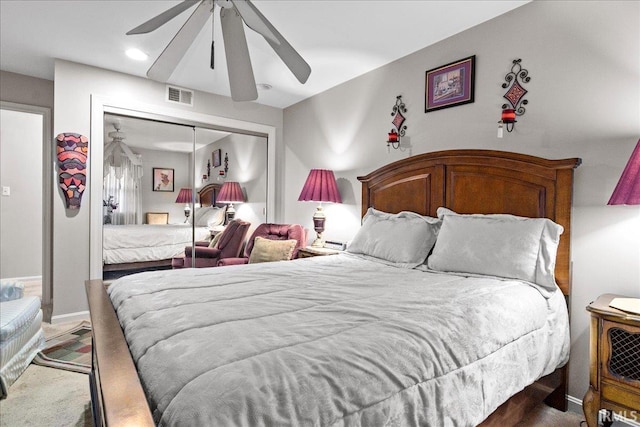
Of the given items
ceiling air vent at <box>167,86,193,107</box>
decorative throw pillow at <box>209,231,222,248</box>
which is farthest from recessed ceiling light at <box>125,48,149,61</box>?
decorative throw pillow at <box>209,231,222,248</box>

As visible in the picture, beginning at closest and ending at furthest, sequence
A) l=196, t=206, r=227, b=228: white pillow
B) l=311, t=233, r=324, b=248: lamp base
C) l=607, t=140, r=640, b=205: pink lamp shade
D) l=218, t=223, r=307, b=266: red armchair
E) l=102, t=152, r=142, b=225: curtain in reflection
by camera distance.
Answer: l=607, t=140, r=640, b=205: pink lamp shade, l=102, t=152, r=142, b=225: curtain in reflection, l=311, t=233, r=324, b=248: lamp base, l=218, t=223, r=307, b=266: red armchair, l=196, t=206, r=227, b=228: white pillow

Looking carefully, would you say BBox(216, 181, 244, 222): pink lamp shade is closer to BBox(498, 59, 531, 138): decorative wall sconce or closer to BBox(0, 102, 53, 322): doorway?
BBox(0, 102, 53, 322): doorway

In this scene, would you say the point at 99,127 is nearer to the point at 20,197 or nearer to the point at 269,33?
the point at 269,33

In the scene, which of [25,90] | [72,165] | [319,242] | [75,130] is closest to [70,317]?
[72,165]

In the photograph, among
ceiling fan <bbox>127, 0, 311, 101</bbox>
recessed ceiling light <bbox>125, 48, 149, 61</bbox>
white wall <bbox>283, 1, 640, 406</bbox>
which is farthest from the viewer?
recessed ceiling light <bbox>125, 48, 149, 61</bbox>

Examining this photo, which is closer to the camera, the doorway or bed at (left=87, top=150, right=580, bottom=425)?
bed at (left=87, top=150, right=580, bottom=425)

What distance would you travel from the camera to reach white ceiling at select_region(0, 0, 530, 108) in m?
2.46

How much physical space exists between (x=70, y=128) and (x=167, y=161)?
0.95 meters

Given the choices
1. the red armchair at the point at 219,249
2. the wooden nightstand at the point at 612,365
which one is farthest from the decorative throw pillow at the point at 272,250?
the wooden nightstand at the point at 612,365

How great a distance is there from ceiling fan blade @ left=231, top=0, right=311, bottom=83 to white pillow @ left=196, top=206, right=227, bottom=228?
2.65 meters

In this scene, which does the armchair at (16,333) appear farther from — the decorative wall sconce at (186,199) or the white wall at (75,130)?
the decorative wall sconce at (186,199)

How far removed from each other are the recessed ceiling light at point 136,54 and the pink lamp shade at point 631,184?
3581mm

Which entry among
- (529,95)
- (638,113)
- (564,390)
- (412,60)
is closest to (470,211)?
(529,95)

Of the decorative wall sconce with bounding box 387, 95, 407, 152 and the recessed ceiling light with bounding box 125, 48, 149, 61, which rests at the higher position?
the recessed ceiling light with bounding box 125, 48, 149, 61
